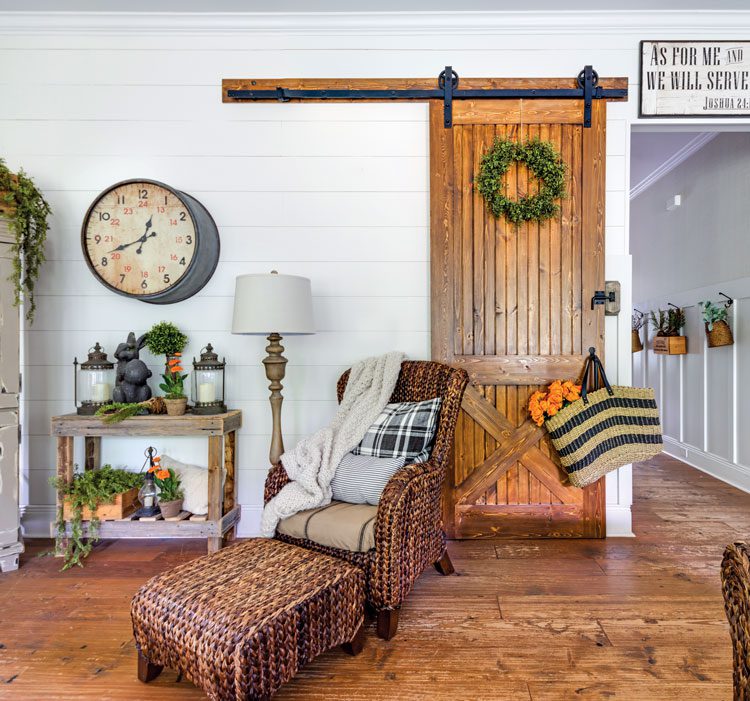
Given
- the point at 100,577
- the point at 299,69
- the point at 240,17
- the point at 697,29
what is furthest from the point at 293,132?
the point at 100,577

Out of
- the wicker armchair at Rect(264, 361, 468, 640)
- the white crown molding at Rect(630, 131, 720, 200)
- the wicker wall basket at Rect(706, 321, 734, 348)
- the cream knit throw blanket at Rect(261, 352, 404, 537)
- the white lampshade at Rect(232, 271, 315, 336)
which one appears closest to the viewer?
the wicker armchair at Rect(264, 361, 468, 640)

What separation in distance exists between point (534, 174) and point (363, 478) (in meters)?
1.88

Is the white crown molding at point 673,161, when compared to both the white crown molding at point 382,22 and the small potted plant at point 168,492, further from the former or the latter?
the small potted plant at point 168,492

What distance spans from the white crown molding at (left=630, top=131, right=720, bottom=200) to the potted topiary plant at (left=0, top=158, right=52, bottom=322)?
14.6 ft

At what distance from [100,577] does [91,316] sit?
1.39m

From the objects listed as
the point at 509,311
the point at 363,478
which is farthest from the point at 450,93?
the point at 363,478

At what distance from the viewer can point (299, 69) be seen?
2.67 m

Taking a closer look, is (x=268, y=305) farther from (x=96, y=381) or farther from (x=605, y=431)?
(x=605, y=431)

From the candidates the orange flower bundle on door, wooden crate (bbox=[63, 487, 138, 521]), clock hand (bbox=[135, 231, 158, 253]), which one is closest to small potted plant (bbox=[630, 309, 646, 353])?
the orange flower bundle on door

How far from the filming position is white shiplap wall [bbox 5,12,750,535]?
2.66m

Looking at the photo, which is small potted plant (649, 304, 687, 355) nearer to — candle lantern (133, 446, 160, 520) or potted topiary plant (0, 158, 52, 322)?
candle lantern (133, 446, 160, 520)

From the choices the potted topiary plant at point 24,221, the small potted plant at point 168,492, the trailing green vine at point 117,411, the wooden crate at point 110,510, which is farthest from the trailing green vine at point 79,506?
the potted topiary plant at point 24,221

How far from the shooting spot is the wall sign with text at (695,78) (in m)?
2.60

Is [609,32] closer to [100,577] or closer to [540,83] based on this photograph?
[540,83]
